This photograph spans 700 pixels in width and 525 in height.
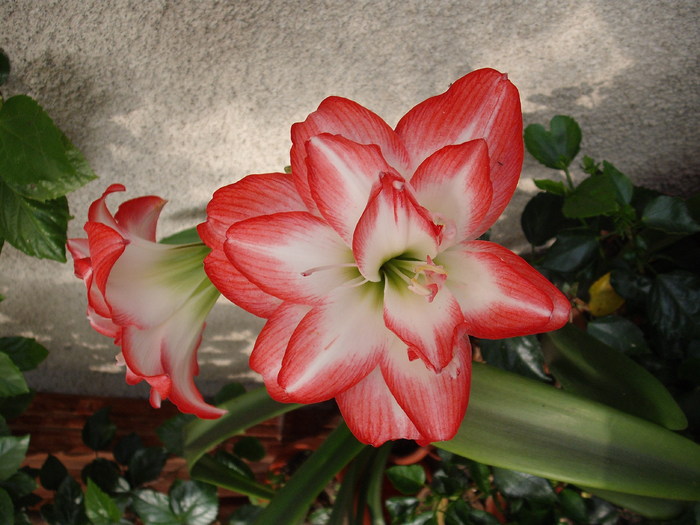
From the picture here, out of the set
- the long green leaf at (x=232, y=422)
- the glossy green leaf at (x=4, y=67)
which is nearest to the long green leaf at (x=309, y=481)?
the long green leaf at (x=232, y=422)

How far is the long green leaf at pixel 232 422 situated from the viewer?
2.18ft

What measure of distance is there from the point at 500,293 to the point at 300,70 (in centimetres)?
36

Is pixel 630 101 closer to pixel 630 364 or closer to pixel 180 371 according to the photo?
pixel 630 364

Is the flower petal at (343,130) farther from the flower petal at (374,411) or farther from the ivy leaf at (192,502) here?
the ivy leaf at (192,502)

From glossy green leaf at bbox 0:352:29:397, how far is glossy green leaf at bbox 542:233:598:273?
629 mm

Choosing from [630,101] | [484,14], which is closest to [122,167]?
[484,14]

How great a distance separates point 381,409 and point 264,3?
379 millimetres

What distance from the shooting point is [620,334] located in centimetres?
65

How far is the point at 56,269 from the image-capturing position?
0.92 m

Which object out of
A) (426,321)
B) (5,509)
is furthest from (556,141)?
(5,509)

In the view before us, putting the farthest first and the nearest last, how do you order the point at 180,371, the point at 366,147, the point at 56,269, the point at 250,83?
the point at 56,269
the point at 250,83
the point at 180,371
the point at 366,147

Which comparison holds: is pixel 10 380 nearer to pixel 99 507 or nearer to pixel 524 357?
pixel 99 507

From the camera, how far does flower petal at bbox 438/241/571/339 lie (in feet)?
1.13

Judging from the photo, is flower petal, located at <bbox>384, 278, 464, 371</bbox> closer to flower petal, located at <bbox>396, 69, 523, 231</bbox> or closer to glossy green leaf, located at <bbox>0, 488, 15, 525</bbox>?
flower petal, located at <bbox>396, 69, 523, 231</bbox>
